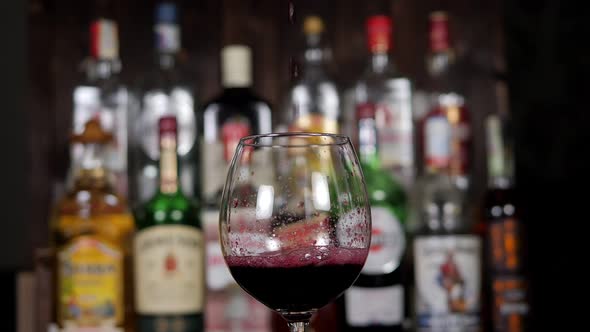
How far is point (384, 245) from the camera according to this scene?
1.29 m

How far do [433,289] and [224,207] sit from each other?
662mm

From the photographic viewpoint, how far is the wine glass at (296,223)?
0.69 meters

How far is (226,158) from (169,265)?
195mm

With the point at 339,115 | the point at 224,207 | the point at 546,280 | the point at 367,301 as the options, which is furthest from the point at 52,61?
the point at 546,280

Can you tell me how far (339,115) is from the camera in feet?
4.69

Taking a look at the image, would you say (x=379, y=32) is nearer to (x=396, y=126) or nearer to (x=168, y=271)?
(x=396, y=126)

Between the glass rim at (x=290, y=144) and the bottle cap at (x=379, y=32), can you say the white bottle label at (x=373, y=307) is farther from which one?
the glass rim at (x=290, y=144)

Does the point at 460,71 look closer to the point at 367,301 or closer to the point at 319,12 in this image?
the point at 319,12

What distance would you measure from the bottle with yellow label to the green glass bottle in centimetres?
4

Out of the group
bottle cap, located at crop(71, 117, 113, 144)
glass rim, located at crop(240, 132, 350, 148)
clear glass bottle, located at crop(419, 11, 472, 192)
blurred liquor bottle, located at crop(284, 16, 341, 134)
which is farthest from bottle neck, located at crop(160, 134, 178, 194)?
glass rim, located at crop(240, 132, 350, 148)

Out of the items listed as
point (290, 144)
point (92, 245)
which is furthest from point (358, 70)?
point (290, 144)

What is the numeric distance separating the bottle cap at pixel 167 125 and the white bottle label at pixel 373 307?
15.0 inches

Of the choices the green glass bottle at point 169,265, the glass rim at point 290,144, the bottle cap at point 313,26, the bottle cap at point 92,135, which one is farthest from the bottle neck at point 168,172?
the glass rim at point 290,144

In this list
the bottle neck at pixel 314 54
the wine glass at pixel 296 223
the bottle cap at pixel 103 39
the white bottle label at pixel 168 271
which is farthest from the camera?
the bottle neck at pixel 314 54
